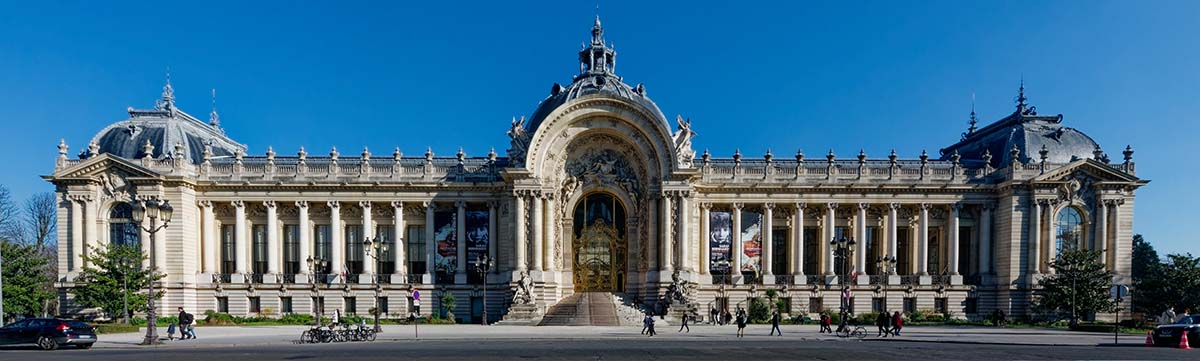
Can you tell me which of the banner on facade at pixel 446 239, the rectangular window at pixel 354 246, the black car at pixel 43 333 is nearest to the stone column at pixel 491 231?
the banner on facade at pixel 446 239

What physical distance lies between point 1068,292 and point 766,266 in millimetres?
19644

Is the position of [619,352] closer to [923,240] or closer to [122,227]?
[923,240]

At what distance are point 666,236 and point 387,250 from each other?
857 inches

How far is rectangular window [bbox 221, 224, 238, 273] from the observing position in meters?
47.8

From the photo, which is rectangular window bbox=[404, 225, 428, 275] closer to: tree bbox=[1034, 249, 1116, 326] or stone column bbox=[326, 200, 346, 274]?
stone column bbox=[326, 200, 346, 274]


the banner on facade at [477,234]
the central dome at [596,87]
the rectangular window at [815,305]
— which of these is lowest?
the rectangular window at [815,305]

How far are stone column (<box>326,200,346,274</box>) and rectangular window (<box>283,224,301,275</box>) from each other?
10.00 ft

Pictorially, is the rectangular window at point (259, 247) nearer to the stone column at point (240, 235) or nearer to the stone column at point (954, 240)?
the stone column at point (240, 235)

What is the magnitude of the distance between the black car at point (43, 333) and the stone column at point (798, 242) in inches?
1673

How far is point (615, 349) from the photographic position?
2448 centimetres

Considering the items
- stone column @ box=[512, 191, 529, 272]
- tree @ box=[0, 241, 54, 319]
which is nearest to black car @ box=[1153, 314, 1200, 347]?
stone column @ box=[512, 191, 529, 272]

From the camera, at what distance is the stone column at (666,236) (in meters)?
44.6

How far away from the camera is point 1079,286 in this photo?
139 feet

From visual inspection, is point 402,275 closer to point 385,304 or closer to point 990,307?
point 385,304
